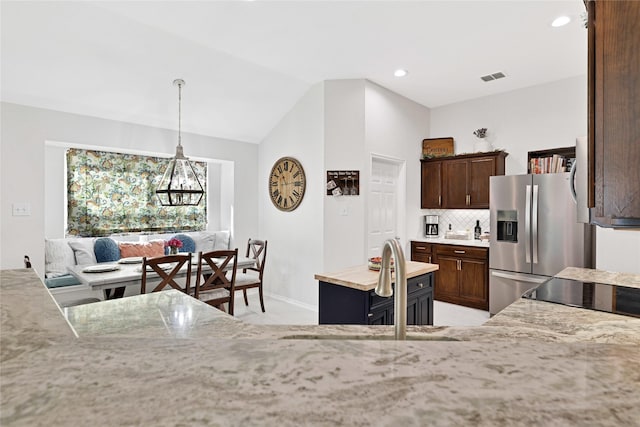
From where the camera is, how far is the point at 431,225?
5.25 m

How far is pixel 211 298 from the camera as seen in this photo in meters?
3.36

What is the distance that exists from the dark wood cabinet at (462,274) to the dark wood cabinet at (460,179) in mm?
681

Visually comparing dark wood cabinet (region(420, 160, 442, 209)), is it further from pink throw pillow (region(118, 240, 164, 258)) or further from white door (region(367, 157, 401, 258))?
pink throw pillow (region(118, 240, 164, 258))

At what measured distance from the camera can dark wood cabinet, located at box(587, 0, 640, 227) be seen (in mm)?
693

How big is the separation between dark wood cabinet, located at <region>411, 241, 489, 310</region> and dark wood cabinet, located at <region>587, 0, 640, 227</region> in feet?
12.6

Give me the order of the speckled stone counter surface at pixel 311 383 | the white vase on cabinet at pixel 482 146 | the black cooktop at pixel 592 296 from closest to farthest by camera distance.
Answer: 1. the speckled stone counter surface at pixel 311 383
2. the black cooktop at pixel 592 296
3. the white vase on cabinet at pixel 482 146

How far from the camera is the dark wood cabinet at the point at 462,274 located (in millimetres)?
4289

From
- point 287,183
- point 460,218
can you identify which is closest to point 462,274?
point 460,218

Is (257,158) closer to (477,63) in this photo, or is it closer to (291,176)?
(291,176)

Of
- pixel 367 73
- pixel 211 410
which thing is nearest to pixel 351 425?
pixel 211 410

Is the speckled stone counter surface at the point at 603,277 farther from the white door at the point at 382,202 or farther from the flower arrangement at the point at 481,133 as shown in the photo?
the flower arrangement at the point at 481,133

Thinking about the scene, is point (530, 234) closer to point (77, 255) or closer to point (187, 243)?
point (187, 243)

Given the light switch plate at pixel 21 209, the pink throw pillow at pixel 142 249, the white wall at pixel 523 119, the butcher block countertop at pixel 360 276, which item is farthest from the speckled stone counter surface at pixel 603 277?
the light switch plate at pixel 21 209

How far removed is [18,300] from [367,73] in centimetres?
392
